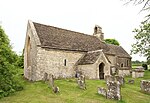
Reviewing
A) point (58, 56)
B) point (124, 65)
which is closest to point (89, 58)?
point (58, 56)

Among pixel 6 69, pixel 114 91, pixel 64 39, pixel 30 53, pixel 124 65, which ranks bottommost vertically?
pixel 114 91

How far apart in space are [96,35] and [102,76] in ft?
44.0

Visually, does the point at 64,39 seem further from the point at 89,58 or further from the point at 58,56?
the point at 89,58

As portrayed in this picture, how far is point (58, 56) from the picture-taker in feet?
94.4

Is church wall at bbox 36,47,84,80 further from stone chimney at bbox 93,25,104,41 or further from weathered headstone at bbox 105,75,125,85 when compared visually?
stone chimney at bbox 93,25,104,41

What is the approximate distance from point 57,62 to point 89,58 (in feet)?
17.5

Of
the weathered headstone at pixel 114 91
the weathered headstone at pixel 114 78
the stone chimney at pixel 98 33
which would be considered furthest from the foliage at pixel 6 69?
the stone chimney at pixel 98 33

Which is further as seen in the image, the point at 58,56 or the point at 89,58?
Result: the point at 89,58

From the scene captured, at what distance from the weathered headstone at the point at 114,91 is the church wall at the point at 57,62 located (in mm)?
13155

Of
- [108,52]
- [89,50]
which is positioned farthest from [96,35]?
[89,50]

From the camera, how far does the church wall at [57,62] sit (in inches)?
1047

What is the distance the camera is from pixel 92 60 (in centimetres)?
2908

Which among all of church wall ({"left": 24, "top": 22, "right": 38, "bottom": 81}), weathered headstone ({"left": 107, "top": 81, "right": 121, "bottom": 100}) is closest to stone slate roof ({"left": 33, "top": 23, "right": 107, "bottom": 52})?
church wall ({"left": 24, "top": 22, "right": 38, "bottom": 81})

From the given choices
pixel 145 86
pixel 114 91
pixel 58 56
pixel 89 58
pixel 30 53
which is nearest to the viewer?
pixel 114 91
